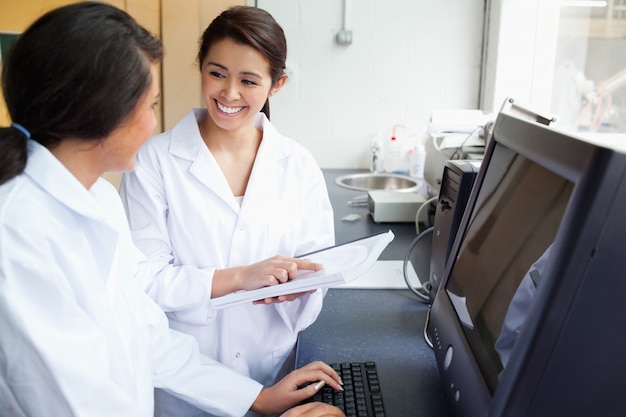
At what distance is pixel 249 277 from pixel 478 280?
515 mm

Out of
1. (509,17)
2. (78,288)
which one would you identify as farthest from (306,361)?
(509,17)

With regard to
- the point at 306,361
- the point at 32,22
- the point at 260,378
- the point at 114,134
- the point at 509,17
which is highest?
the point at 509,17

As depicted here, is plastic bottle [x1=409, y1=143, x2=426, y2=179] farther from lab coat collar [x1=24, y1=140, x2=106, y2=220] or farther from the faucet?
lab coat collar [x1=24, y1=140, x2=106, y2=220]

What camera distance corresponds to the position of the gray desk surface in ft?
3.04

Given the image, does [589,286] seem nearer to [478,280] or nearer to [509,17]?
[478,280]

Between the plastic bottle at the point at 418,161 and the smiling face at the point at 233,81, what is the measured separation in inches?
67.3

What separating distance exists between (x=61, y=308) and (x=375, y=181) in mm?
2414

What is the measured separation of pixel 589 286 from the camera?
0.50m

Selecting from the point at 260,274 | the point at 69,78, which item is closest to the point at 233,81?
the point at 260,274

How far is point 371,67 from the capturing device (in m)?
3.04

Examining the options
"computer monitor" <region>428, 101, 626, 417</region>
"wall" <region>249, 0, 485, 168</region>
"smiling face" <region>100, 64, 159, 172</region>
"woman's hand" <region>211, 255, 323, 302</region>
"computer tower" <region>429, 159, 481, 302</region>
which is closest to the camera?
"computer monitor" <region>428, 101, 626, 417</region>

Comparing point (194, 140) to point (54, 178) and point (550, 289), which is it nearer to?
point (54, 178)

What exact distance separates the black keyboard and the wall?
2279mm

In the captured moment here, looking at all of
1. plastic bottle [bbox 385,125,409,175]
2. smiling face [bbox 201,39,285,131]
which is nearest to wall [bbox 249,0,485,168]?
plastic bottle [bbox 385,125,409,175]
